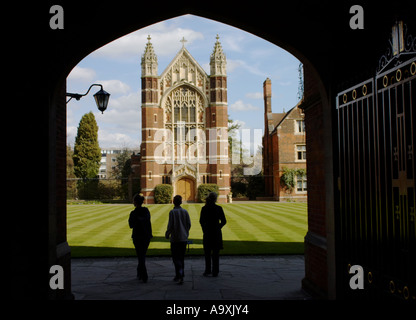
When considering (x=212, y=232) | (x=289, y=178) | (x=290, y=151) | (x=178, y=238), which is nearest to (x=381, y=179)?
(x=178, y=238)

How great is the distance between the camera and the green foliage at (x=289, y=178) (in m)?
38.3

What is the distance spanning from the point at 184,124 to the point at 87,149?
1759cm

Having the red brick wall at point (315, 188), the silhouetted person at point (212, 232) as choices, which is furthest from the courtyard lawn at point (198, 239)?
the red brick wall at point (315, 188)

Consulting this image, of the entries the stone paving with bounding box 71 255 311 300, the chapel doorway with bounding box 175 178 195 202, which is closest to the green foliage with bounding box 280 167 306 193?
the chapel doorway with bounding box 175 178 195 202

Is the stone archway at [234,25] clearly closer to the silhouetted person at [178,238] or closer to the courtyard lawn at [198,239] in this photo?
the silhouetted person at [178,238]

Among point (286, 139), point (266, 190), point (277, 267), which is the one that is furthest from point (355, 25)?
point (266, 190)

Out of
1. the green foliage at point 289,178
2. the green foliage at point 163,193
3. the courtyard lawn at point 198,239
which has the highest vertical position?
the green foliage at point 289,178

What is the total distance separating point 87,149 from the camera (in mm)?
51906

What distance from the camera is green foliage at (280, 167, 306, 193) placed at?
126ft

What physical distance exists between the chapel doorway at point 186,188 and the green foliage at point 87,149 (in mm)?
15749

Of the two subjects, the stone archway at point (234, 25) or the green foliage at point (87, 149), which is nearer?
the stone archway at point (234, 25)

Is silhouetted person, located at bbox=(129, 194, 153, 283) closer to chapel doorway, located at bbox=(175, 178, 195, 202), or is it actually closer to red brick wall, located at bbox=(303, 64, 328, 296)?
red brick wall, located at bbox=(303, 64, 328, 296)

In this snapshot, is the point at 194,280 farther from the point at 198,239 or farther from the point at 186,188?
the point at 186,188

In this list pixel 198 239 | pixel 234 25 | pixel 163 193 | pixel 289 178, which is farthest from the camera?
pixel 289 178
